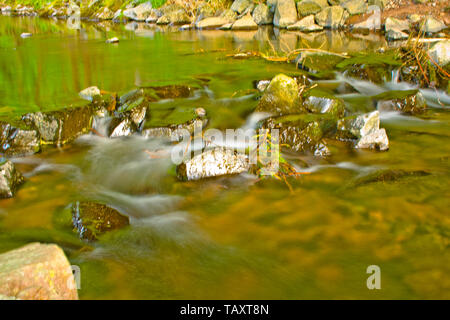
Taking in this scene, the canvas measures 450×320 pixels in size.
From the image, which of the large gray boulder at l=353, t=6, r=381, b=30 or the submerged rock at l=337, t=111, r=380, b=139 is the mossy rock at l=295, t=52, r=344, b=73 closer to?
the submerged rock at l=337, t=111, r=380, b=139

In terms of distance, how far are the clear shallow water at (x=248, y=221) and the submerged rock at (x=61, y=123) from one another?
0.20m

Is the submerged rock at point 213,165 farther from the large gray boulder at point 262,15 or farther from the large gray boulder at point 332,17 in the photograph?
the large gray boulder at point 262,15

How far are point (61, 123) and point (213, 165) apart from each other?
Result: 8.51ft

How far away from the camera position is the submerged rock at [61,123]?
5199mm

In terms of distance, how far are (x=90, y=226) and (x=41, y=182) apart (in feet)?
4.83

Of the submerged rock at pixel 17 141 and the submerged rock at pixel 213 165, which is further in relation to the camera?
the submerged rock at pixel 17 141

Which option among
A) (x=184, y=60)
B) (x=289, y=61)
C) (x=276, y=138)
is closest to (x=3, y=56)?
(x=184, y=60)

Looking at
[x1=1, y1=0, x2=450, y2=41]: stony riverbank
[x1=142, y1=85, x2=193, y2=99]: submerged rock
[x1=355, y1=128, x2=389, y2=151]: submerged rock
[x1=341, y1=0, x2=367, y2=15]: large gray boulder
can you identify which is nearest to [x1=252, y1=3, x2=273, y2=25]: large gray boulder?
[x1=1, y1=0, x2=450, y2=41]: stony riverbank

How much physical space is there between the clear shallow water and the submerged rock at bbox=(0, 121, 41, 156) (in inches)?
7.6

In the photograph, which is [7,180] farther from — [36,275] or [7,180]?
[36,275]

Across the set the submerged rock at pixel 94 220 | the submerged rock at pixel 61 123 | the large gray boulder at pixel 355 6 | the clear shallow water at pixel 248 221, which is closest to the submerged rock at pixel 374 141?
the clear shallow water at pixel 248 221

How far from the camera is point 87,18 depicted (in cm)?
3148

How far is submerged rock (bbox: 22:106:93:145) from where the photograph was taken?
5199mm
